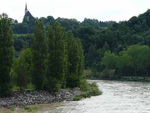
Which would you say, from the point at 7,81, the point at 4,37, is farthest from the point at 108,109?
the point at 4,37

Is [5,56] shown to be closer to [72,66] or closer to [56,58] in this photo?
[56,58]

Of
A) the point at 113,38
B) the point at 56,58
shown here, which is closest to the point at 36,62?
the point at 56,58

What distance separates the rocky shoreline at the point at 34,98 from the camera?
38.7 meters

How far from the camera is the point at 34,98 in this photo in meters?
41.7

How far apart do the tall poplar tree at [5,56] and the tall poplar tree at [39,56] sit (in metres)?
5.53

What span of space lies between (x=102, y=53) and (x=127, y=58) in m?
28.8

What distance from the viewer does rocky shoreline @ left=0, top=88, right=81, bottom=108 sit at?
127 ft

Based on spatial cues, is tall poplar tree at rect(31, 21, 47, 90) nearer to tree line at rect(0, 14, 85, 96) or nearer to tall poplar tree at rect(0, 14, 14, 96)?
tree line at rect(0, 14, 85, 96)

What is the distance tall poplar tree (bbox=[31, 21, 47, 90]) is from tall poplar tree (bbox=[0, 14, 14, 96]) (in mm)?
5531

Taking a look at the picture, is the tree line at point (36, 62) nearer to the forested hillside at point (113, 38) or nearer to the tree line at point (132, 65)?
the tree line at point (132, 65)

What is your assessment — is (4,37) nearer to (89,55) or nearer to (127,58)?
(127,58)

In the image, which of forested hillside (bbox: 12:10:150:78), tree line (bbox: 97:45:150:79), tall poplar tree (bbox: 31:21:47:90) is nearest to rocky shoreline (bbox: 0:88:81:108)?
tall poplar tree (bbox: 31:21:47:90)

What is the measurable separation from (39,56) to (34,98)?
23.9 feet

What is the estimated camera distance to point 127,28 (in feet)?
503
